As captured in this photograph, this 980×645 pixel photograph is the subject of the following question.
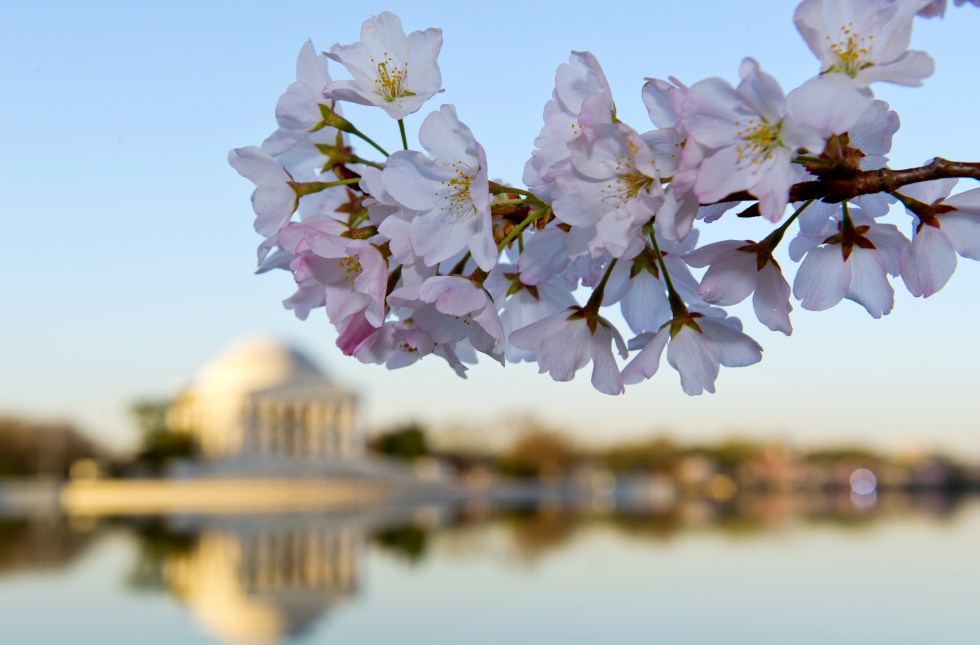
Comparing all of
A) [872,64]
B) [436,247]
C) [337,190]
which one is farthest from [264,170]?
[872,64]

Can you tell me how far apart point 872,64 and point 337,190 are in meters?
0.41

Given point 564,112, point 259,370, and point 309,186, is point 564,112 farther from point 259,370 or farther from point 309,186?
point 259,370

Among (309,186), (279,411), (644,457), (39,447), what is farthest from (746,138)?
(644,457)

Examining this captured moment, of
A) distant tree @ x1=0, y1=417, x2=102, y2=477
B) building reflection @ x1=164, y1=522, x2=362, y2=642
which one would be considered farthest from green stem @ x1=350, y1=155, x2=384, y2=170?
distant tree @ x1=0, y1=417, x2=102, y2=477

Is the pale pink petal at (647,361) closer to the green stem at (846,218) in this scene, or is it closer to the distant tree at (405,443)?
the green stem at (846,218)

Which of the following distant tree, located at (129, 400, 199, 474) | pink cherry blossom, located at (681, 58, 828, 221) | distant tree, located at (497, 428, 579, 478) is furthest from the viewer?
distant tree, located at (497, 428, 579, 478)

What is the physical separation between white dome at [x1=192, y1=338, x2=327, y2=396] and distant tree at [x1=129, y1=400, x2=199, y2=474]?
7.24 feet

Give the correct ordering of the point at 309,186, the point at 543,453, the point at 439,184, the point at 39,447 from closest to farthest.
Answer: the point at 439,184
the point at 309,186
the point at 39,447
the point at 543,453

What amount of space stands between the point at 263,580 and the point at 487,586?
219 centimetres

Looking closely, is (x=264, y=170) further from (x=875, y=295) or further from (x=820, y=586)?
(x=820, y=586)

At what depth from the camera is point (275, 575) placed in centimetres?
1056

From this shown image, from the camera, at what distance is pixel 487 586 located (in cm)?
978

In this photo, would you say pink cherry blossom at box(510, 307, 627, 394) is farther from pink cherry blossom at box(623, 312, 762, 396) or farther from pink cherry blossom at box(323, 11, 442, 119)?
pink cherry blossom at box(323, 11, 442, 119)

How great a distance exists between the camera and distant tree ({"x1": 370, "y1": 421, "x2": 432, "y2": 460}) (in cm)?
3981
